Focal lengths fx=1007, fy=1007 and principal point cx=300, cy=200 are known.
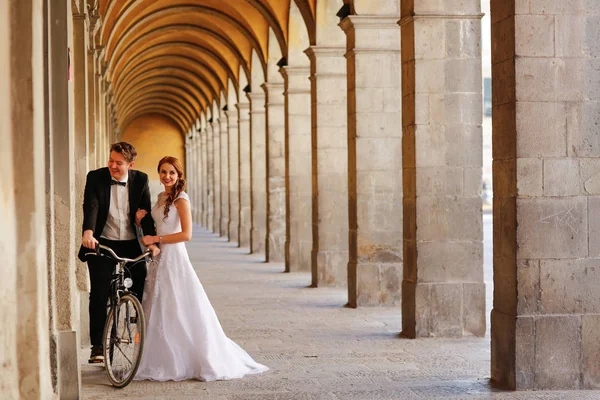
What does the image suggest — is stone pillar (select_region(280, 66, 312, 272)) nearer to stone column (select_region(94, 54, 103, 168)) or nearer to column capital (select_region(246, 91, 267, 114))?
stone column (select_region(94, 54, 103, 168))

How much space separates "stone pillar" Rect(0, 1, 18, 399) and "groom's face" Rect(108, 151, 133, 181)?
225 centimetres

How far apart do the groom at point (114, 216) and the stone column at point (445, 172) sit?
3.26 m

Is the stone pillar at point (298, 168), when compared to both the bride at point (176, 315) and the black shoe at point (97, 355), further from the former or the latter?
the bride at point (176, 315)

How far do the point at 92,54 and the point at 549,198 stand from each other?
8988mm

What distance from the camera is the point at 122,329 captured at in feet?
24.7

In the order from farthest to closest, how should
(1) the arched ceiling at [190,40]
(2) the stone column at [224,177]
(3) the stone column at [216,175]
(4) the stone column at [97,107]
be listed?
(3) the stone column at [216,175], (2) the stone column at [224,177], (1) the arched ceiling at [190,40], (4) the stone column at [97,107]

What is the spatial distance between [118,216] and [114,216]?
0.10 ft

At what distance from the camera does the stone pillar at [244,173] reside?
26922 millimetres

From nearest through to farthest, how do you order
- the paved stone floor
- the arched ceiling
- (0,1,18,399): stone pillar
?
(0,1,18,399): stone pillar → the paved stone floor → the arched ceiling

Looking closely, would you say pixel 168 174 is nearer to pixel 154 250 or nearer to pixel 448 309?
pixel 154 250

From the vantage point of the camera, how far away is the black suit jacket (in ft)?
24.5

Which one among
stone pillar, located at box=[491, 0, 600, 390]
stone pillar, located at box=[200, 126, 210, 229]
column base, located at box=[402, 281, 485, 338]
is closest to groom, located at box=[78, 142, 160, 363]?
stone pillar, located at box=[491, 0, 600, 390]

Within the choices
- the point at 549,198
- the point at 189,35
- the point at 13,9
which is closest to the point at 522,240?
the point at 549,198

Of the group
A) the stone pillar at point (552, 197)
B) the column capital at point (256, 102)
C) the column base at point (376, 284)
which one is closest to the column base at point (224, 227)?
the column capital at point (256, 102)
